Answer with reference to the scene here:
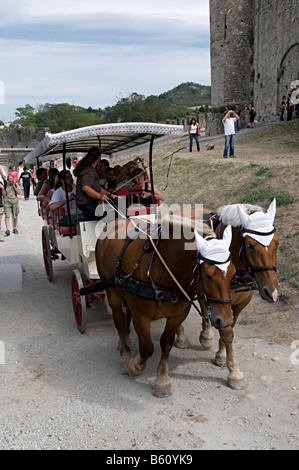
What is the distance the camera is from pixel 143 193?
6.54 metres

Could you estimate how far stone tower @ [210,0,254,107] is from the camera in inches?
1032

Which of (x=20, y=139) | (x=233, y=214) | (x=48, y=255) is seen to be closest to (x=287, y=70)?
(x=48, y=255)

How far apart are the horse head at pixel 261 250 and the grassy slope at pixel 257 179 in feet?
8.52

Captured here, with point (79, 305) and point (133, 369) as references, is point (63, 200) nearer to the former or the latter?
point (79, 305)

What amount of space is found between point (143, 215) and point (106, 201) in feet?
1.71

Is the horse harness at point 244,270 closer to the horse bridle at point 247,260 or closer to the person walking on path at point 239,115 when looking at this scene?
the horse bridle at point 247,260

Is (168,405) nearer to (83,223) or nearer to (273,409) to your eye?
(273,409)

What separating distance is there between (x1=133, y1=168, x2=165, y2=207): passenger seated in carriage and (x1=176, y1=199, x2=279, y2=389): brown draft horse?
6.86 ft

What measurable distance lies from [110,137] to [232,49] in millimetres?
22260

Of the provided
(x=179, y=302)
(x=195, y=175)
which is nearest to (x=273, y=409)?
(x=179, y=302)

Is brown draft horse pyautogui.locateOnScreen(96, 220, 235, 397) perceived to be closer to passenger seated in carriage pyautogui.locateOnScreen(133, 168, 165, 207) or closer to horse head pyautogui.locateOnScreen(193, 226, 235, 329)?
horse head pyautogui.locateOnScreen(193, 226, 235, 329)

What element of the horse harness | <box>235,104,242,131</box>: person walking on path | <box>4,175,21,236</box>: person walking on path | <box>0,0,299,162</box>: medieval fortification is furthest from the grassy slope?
<box>0,0,299,162</box>: medieval fortification

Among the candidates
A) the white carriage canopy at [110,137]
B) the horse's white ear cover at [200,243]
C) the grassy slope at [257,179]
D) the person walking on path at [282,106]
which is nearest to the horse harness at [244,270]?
the horse's white ear cover at [200,243]

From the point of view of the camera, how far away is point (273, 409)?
4.16m
